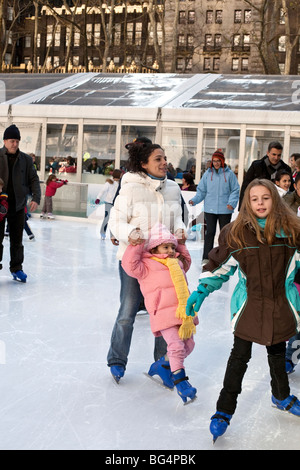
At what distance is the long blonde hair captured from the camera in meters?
3.16

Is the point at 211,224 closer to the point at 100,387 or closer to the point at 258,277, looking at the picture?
the point at 100,387

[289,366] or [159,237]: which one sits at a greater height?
[159,237]

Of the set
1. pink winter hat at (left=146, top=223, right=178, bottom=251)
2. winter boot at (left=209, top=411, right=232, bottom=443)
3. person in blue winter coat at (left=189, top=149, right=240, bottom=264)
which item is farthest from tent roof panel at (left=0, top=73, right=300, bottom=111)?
winter boot at (left=209, top=411, right=232, bottom=443)

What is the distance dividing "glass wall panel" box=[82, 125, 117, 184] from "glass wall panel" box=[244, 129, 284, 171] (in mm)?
2987

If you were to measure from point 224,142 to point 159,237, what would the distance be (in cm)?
999

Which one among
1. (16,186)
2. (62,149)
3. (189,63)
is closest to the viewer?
(16,186)

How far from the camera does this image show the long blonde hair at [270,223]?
10.4 feet

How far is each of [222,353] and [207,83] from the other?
11386 millimetres

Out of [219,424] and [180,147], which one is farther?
[180,147]

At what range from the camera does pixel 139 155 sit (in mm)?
3994

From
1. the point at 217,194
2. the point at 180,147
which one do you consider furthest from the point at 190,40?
the point at 217,194

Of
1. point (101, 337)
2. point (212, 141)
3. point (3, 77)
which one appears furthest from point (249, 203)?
point (3, 77)

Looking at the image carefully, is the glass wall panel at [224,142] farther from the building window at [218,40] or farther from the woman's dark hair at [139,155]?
the building window at [218,40]
